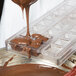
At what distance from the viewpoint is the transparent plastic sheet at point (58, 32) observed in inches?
44.6

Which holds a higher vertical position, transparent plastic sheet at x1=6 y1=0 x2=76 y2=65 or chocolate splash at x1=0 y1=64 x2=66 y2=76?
transparent plastic sheet at x1=6 y1=0 x2=76 y2=65

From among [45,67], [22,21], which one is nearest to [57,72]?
[45,67]

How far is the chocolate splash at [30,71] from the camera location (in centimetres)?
112

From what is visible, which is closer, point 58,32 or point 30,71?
point 30,71

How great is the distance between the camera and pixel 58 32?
132cm

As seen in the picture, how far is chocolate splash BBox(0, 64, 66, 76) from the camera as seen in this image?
1119 mm

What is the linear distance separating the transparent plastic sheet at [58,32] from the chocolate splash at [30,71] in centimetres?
6

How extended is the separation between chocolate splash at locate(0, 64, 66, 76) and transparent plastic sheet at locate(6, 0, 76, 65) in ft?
0.19

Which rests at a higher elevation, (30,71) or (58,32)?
(58,32)

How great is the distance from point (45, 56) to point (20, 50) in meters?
0.17

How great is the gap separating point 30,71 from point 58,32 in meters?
0.32

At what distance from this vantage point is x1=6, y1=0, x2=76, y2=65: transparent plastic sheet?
1.13m

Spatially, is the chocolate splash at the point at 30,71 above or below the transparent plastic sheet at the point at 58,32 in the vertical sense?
below

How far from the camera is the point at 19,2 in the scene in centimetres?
117
